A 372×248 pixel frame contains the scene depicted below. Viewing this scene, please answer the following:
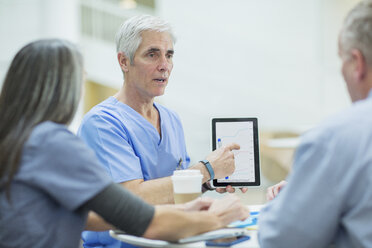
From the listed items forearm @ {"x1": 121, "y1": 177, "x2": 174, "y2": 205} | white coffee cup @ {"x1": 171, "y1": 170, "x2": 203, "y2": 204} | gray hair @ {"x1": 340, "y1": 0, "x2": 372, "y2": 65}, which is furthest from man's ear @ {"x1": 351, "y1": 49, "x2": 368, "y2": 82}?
forearm @ {"x1": 121, "y1": 177, "x2": 174, "y2": 205}

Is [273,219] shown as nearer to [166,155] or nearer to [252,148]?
[252,148]

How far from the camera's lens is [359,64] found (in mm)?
966

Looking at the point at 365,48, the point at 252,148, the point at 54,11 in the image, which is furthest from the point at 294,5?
the point at 365,48

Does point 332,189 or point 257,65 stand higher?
point 257,65

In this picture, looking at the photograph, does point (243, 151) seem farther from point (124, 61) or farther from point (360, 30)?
point (360, 30)

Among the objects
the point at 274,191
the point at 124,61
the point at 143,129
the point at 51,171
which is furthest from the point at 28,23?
the point at 51,171

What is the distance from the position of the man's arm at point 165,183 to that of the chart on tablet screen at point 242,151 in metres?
0.05

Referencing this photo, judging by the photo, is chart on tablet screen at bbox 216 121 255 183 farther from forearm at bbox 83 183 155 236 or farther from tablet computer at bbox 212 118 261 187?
forearm at bbox 83 183 155 236

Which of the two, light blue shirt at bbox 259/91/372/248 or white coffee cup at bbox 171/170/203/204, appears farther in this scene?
white coffee cup at bbox 171/170/203/204

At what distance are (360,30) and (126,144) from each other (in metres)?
0.91

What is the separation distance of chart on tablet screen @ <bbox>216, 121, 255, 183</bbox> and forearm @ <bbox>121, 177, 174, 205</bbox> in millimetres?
243

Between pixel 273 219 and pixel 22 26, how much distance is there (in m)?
4.65

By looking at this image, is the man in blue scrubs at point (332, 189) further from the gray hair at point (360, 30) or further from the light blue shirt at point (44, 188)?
the light blue shirt at point (44, 188)

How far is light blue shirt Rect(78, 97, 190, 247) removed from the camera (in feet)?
4.98
